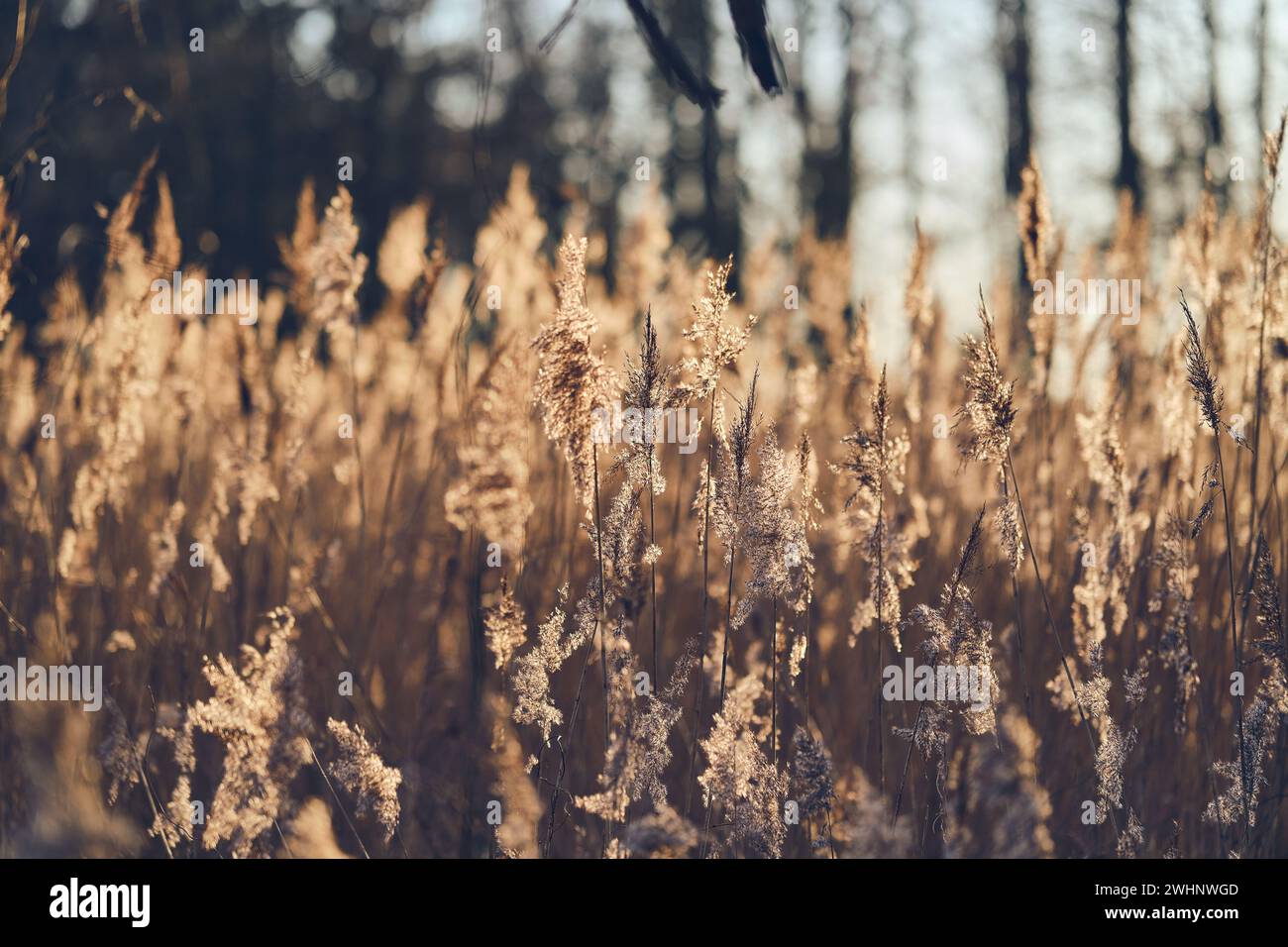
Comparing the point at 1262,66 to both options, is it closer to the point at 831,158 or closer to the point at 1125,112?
the point at 1125,112

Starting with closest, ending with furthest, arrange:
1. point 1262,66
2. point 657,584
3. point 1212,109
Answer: point 657,584
point 1262,66
point 1212,109

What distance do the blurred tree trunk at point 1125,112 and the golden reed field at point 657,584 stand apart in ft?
14.9

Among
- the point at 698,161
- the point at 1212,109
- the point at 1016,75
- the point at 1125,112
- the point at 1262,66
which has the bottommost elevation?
the point at 1262,66

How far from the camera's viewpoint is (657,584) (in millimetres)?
2359

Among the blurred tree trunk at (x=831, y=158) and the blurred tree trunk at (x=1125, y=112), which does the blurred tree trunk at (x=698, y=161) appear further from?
the blurred tree trunk at (x=1125, y=112)

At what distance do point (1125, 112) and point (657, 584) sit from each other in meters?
6.02

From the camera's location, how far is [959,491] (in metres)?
3.00

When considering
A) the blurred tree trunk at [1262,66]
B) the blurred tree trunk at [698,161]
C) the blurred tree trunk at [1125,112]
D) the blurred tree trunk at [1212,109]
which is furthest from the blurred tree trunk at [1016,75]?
the blurred tree trunk at [1262,66]

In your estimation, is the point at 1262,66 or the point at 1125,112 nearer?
the point at 1262,66

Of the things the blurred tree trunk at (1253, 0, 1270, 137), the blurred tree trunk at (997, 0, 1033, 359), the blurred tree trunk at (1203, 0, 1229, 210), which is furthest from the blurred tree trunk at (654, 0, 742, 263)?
the blurred tree trunk at (1253, 0, 1270, 137)

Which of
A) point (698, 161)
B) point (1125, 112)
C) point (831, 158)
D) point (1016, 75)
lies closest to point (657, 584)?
point (1125, 112)

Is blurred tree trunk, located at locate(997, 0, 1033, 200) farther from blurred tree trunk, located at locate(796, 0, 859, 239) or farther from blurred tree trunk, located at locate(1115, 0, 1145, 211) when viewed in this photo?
blurred tree trunk, located at locate(796, 0, 859, 239)

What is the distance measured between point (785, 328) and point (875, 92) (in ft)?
17.9
